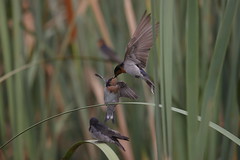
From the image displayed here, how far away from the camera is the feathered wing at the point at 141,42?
0.96 m

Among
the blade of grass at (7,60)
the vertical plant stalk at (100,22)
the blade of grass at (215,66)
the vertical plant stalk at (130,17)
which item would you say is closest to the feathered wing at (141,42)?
the blade of grass at (215,66)

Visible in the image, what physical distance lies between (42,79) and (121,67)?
0.91m

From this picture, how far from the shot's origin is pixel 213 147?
132 cm

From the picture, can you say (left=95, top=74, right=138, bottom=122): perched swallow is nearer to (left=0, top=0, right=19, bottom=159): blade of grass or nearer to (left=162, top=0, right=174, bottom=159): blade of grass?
(left=162, top=0, right=174, bottom=159): blade of grass

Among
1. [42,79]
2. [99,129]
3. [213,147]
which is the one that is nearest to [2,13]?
[42,79]

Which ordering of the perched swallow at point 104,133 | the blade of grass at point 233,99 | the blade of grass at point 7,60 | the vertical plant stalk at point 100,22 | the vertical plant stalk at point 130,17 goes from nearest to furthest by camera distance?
the perched swallow at point 104,133
the blade of grass at point 233,99
the blade of grass at point 7,60
the vertical plant stalk at point 130,17
the vertical plant stalk at point 100,22

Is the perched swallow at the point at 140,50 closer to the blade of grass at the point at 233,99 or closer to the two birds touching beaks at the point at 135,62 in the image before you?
the two birds touching beaks at the point at 135,62

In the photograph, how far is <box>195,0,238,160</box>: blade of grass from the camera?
34.0 inches

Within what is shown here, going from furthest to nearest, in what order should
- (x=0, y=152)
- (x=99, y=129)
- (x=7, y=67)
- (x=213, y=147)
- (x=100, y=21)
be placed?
(x=100, y=21), (x=0, y=152), (x=7, y=67), (x=213, y=147), (x=99, y=129)

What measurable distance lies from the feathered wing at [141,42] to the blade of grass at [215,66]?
0.13 m

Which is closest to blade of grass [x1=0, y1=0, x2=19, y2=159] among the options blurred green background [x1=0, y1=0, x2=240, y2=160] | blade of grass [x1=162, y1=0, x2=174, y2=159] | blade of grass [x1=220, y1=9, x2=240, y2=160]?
blurred green background [x1=0, y1=0, x2=240, y2=160]

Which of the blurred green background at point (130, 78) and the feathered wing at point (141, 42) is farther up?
the feathered wing at point (141, 42)

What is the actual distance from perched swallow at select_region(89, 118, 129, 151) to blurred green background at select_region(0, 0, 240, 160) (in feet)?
0.30

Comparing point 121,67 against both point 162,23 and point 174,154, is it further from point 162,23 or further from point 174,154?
point 174,154
